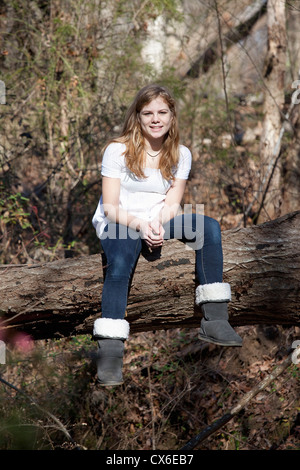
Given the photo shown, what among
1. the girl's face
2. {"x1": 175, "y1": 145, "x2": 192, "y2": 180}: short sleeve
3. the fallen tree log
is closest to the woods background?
{"x1": 175, "y1": 145, "x2": 192, "y2": 180}: short sleeve

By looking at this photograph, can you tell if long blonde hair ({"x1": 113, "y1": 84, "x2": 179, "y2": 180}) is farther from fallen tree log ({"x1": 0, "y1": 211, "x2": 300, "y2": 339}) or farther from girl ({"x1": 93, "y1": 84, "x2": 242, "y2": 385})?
fallen tree log ({"x1": 0, "y1": 211, "x2": 300, "y2": 339})

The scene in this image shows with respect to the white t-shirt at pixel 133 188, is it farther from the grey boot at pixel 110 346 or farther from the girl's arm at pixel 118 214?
the grey boot at pixel 110 346

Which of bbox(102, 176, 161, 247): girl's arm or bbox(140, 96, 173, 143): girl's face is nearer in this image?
bbox(102, 176, 161, 247): girl's arm

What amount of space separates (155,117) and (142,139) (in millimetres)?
177

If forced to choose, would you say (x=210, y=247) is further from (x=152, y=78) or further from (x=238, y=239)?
(x=152, y=78)

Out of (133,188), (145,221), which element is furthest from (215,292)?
(133,188)

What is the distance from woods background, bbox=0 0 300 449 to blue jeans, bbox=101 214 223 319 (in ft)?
5.15

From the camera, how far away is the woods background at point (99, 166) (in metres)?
5.18

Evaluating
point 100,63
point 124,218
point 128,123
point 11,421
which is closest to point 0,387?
point 11,421

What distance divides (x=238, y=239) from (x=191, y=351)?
2.37 m

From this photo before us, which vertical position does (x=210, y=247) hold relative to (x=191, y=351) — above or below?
above

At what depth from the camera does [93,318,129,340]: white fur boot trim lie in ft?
10.4

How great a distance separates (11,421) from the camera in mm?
4840
